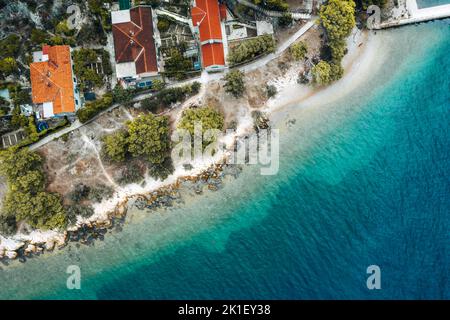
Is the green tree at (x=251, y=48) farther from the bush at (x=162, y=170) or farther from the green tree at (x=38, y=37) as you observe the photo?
the green tree at (x=38, y=37)

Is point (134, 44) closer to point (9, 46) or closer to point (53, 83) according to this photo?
point (53, 83)

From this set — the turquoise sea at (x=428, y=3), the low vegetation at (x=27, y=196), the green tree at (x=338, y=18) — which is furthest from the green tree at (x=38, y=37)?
the turquoise sea at (x=428, y=3)

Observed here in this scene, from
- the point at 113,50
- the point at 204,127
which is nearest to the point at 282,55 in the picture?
the point at 204,127

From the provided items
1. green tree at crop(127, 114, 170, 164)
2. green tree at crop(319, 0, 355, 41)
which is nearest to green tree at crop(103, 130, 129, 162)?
green tree at crop(127, 114, 170, 164)

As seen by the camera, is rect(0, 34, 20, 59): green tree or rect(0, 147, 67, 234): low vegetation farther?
rect(0, 34, 20, 59): green tree

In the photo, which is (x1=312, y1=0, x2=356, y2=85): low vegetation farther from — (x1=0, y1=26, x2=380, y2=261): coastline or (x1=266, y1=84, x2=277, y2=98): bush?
(x1=0, y1=26, x2=380, y2=261): coastline

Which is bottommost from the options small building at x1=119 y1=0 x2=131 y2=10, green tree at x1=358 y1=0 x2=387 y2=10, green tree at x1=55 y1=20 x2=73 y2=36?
green tree at x1=358 y1=0 x2=387 y2=10
